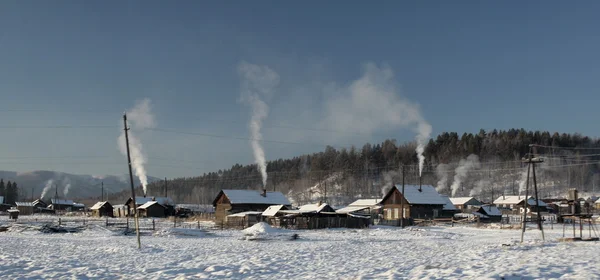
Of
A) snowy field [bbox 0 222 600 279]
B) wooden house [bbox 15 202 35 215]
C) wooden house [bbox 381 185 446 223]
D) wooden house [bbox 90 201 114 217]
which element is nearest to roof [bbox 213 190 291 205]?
wooden house [bbox 381 185 446 223]

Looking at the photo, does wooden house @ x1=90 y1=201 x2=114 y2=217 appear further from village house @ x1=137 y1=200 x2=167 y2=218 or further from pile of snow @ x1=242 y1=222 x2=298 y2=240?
pile of snow @ x1=242 y1=222 x2=298 y2=240

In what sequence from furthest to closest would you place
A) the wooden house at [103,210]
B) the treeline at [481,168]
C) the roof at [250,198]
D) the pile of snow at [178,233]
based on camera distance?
the treeline at [481,168] < the wooden house at [103,210] < the roof at [250,198] < the pile of snow at [178,233]

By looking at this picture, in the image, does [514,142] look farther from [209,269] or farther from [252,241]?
[209,269]

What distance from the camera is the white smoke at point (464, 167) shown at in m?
172

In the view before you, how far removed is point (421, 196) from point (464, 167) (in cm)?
10847

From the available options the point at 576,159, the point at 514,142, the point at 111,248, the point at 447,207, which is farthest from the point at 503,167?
the point at 111,248

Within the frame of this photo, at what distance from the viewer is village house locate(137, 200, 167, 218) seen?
10524cm

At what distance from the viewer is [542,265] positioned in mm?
17875

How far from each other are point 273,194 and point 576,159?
12802cm

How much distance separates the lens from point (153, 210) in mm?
105688

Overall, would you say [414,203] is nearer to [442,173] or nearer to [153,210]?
[153,210]

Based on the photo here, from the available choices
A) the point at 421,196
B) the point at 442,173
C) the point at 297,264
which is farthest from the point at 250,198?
the point at 442,173

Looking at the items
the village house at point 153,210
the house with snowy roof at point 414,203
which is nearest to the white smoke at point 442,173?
the house with snowy roof at point 414,203

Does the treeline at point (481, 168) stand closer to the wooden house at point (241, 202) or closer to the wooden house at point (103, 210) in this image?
the wooden house at point (103, 210)
